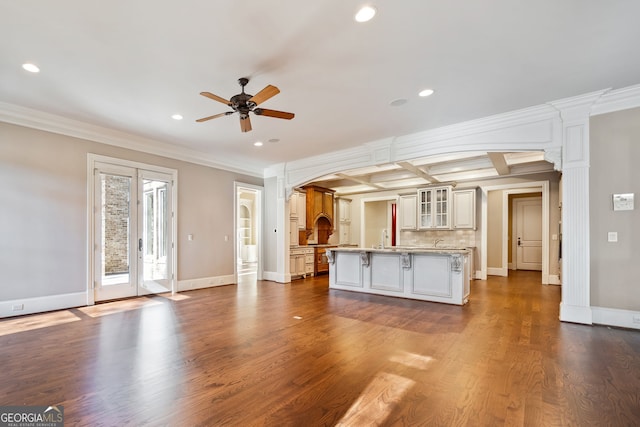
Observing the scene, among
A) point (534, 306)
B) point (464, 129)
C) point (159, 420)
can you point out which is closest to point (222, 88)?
point (159, 420)

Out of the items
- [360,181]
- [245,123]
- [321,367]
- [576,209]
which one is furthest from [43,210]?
[576,209]

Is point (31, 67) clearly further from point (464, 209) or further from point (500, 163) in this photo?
point (464, 209)

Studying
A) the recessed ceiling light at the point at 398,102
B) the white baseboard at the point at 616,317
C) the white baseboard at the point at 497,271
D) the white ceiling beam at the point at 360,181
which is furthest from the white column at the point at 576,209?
the white baseboard at the point at 497,271

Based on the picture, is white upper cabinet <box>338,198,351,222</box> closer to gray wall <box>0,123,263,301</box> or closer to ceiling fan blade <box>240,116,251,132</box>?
gray wall <box>0,123,263,301</box>

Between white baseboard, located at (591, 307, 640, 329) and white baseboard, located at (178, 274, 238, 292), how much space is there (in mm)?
6516

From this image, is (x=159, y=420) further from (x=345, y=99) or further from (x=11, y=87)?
(x=11, y=87)

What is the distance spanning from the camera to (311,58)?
3035mm

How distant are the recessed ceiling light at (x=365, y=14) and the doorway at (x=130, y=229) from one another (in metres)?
4.93

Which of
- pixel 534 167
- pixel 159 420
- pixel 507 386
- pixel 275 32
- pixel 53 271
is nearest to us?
pixel 159 420

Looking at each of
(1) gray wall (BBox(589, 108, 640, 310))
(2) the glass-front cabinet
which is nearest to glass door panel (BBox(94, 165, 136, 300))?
(2) the glass-front cabinet

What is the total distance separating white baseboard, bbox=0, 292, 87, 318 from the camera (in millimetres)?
4211

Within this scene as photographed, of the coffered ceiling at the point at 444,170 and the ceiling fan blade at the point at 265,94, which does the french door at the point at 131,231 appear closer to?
the coffered ceiling at the point at 444,170

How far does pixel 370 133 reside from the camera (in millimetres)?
5312

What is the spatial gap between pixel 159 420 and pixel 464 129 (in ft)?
16.9
